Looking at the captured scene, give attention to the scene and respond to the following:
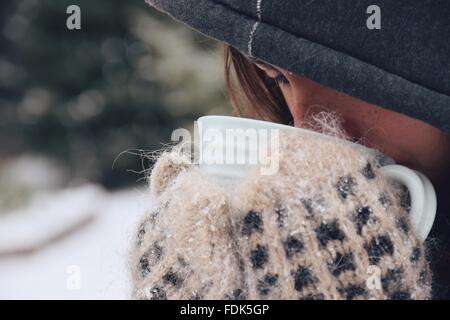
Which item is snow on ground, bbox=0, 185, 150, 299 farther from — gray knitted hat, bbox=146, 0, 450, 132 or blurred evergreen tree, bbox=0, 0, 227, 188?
gray knitted hat, bbox=146, 0, 450, 132

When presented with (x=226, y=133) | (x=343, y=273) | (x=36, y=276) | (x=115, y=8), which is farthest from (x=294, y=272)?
(x=115, y=8)

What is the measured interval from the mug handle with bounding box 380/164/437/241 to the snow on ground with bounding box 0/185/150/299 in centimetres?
137

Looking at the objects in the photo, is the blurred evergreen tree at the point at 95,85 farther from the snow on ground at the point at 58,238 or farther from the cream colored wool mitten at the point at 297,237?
the cream colored wool mitten at the point at 297,237

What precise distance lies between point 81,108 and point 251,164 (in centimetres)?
301

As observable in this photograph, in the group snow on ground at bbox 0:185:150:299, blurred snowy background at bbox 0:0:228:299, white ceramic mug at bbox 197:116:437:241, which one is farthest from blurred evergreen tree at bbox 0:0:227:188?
white ceramic mug at bbox 197:116:437:241

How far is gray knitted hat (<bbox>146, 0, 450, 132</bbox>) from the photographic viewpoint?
549mm

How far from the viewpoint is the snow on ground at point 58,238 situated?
95.9 inches

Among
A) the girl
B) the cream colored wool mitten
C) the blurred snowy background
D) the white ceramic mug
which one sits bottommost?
the cream colored wool mitten

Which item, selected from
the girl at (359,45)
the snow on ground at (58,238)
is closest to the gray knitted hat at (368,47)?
the girl at (359,45)

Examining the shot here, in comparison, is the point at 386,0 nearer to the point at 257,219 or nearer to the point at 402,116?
the point at 402,116

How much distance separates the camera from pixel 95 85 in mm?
3395

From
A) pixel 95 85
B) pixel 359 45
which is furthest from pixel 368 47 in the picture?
pixel 95 85

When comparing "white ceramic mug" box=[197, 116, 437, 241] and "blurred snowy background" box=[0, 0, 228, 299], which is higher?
"blurred snowy background" box=[0, 0, 228, 299]

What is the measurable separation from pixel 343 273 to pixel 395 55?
19 centimetres
